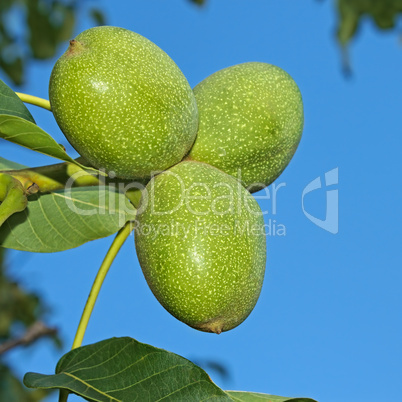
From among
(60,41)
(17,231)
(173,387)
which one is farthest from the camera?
(60,41)

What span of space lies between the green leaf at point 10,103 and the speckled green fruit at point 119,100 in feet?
0.29

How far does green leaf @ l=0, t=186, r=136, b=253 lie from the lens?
176cm

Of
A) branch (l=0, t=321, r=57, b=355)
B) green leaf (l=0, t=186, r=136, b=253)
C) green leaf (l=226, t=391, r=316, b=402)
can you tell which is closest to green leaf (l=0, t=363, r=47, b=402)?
branch (l=0, t=321, r=57, b=355)

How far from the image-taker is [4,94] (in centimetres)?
152

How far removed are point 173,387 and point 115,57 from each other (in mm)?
810

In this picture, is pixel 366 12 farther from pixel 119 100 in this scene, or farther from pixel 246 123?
pixel 119 100

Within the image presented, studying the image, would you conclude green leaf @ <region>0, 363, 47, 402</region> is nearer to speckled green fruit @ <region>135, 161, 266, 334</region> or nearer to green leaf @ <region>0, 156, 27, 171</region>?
green leaf @ <region>0, 156, 27, 171</region>

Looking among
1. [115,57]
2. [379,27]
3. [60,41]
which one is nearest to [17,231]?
[115,57]

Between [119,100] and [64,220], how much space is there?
19.8 inches

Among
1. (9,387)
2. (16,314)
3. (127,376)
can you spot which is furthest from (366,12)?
(16,314)

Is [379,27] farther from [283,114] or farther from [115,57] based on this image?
[115,57]

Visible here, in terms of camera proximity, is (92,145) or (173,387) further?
(92,145)

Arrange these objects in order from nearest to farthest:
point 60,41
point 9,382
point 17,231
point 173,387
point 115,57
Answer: point 173,387 < point 115,57 < point 17,231 < point 9,382 < point 60,41

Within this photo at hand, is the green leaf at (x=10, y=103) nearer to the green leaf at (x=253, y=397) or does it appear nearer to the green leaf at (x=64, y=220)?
the green leaf at (x=64, y=220)
